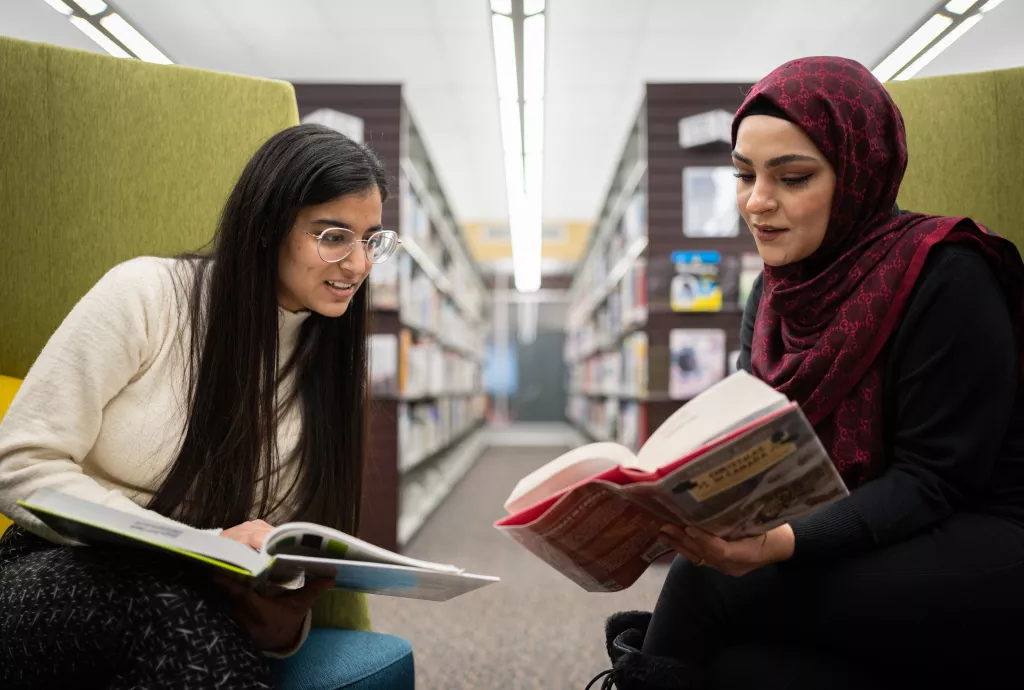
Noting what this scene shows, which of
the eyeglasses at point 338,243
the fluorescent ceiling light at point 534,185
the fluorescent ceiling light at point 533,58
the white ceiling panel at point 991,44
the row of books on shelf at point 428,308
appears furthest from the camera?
the fluorescent ceiling light at point 534,185

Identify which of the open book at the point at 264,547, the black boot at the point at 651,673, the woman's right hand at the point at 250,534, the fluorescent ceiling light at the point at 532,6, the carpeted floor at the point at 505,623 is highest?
the fluorescent ceiling light at the point at 532,6

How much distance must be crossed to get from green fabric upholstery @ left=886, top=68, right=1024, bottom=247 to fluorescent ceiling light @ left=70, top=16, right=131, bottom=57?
4.16 meters

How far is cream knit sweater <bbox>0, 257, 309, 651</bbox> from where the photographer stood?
1.04 metres

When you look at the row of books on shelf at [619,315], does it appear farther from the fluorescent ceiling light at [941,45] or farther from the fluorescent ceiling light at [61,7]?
the fluorescent ceiling light at [61,7]

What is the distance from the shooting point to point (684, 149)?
369 centimetres

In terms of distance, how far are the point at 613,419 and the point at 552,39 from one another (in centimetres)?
273

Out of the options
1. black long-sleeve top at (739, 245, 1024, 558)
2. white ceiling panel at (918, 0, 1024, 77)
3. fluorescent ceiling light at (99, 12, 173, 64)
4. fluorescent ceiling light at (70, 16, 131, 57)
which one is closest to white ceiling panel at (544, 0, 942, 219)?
white ceiling panel at (918, 0, 1024, 77)

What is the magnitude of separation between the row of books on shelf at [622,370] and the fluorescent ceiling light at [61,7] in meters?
3.54

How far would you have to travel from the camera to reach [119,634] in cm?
90

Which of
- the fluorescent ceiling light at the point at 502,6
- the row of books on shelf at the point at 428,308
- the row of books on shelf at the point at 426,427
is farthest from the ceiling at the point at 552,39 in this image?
the row of books on shelf at the point at 426,427

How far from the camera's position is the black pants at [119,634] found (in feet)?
2.88

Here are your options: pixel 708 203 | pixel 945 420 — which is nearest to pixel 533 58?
pixel 708 203

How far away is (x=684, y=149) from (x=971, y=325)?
2.81 meters

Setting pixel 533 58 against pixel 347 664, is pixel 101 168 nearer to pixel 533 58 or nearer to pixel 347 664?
pixel 347 664
